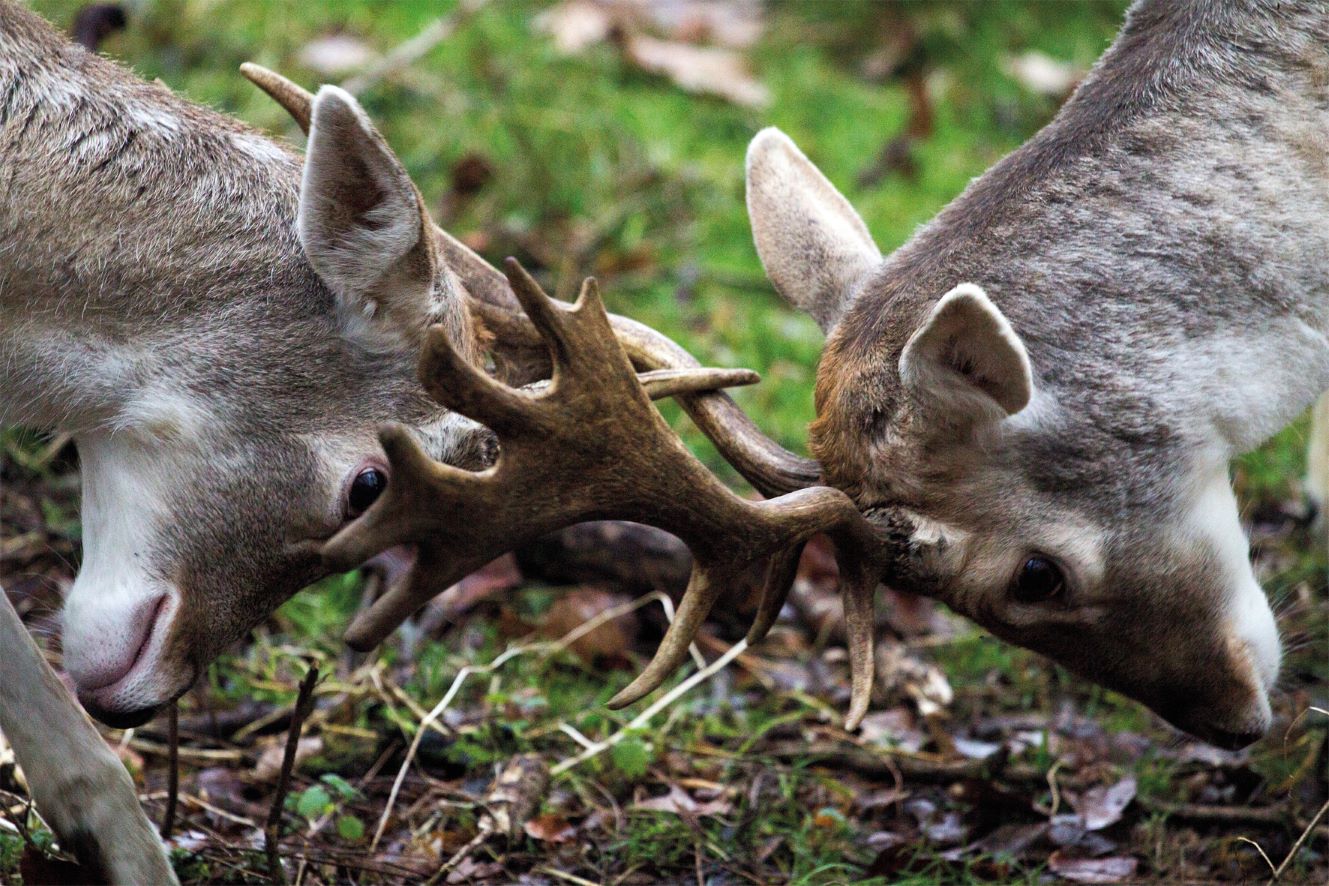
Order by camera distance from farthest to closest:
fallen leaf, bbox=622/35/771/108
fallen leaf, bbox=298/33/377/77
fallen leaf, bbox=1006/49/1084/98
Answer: fallen leaf, bbox=1006/49/1084/98 → fallen leaf, bbox=622/35/771/108 → fallen leaf, bbox=298/33/377/77

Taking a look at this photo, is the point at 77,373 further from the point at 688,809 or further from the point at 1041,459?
the point at 1041,459

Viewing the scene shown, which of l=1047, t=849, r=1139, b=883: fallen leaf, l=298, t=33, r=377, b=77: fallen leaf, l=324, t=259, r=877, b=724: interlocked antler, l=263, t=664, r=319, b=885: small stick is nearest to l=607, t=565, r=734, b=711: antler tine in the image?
l=324, t=259, r=877, b=724: interlocked antler

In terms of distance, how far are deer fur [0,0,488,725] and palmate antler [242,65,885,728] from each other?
47 cm

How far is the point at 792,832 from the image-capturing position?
169 inches

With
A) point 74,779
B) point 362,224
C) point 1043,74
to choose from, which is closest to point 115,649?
point 74,779

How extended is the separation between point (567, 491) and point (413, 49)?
466 centimetres

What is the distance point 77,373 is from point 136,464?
0.24 metres

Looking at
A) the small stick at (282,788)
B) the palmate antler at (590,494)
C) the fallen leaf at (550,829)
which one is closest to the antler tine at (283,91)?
the palmate antler at (590,494)

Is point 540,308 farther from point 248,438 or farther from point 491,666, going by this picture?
point 491,666

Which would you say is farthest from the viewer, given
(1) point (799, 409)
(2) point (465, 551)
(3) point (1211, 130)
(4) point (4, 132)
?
(1) point (799, 409)

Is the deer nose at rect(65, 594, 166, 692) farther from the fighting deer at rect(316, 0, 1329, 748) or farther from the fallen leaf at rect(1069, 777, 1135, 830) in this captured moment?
the fallen leaf at rect(1069, 777, 1135, 830)

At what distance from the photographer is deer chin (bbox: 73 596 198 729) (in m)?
3.62

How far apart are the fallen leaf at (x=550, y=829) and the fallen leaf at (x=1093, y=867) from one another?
3.96ft

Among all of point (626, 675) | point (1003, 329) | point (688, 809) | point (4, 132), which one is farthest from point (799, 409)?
point (4, 132)
